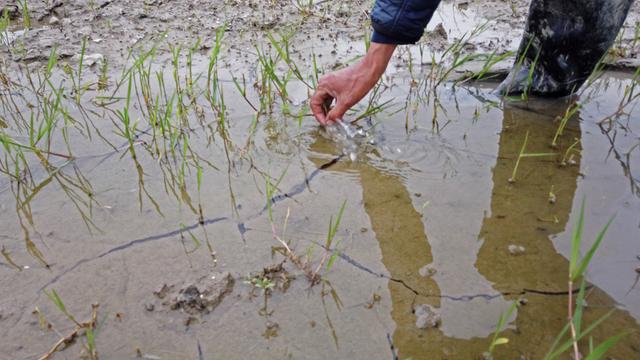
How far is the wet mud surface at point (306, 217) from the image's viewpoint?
155cm

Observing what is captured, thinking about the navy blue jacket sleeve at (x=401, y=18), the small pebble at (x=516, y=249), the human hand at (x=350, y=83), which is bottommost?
the small pebble at (x=516, y=249)

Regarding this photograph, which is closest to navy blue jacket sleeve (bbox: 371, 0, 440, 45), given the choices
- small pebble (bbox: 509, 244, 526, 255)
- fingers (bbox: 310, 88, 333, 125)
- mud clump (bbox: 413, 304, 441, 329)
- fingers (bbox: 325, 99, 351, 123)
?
fingers (bbox: 325, 99, 351, 123)

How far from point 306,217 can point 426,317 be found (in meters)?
0.63

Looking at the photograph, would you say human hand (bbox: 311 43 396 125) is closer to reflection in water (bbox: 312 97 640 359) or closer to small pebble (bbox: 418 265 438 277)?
reflection in water (bbox: 312 97 640 359)

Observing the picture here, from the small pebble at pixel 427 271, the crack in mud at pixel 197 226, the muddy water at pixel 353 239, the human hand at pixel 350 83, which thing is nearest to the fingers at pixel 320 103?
the human hand at pixel 350 83

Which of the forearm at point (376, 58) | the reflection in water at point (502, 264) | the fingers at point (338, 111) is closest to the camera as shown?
the reflection in water at point (502, 264)

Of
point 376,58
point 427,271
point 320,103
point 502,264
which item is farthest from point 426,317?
point 320,103

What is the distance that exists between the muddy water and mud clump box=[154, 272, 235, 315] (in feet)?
0.07

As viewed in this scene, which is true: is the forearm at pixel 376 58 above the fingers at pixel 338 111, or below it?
above

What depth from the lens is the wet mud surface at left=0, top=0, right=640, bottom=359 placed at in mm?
1554

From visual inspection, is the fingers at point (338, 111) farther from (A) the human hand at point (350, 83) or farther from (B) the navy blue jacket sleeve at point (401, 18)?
(B) the navy blue jacket sleeve at point (401, 18)

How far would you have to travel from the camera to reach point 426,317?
61.8 inches

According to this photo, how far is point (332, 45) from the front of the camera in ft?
11.9

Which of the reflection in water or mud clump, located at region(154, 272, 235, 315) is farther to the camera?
mud clump, located at region(154, 272, 235, 315)
